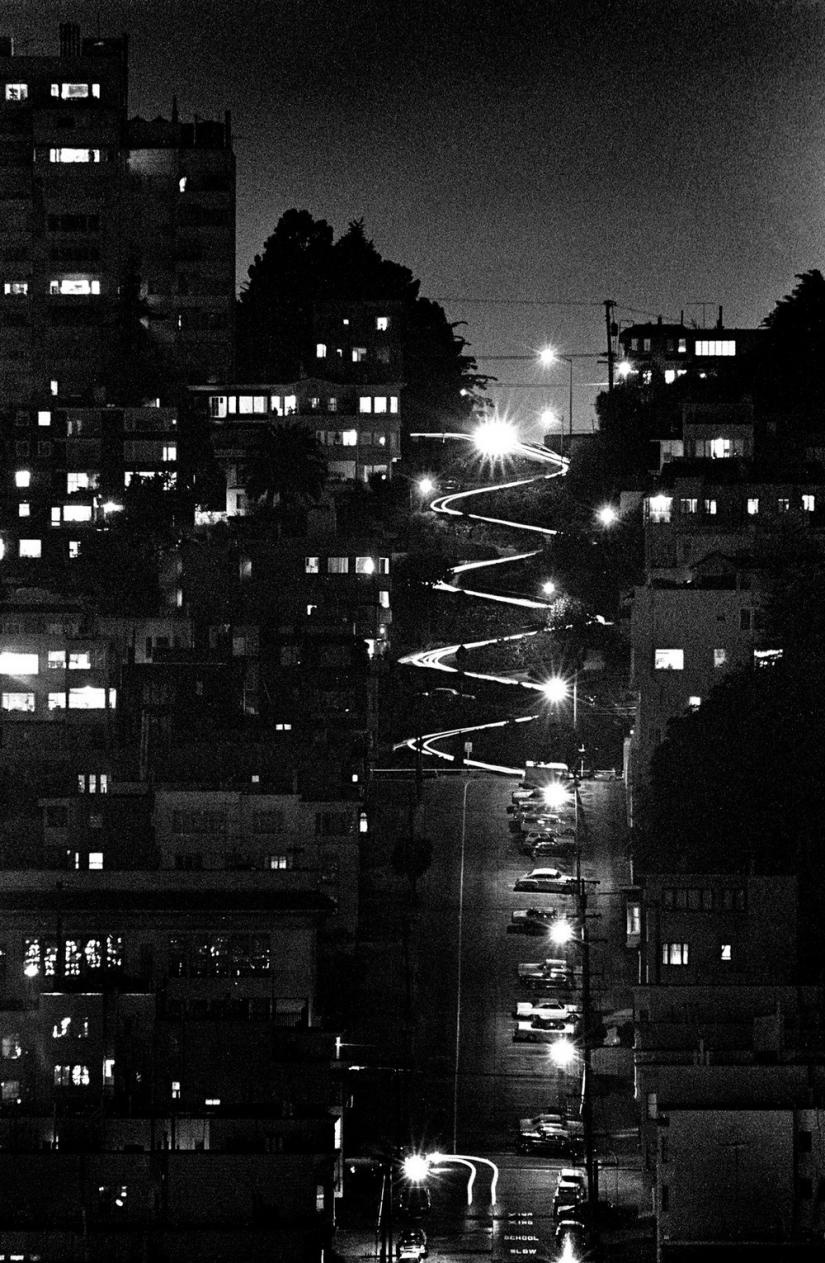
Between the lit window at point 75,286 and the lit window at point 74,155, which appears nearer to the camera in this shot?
the lit window at point 74,155

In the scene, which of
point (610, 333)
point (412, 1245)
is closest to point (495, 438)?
point (610, 333)

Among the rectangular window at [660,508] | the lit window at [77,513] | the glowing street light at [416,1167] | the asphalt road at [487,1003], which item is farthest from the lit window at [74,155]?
the glowing street light at [416,1167]

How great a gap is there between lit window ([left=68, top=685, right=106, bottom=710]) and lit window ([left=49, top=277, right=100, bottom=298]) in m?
10.9

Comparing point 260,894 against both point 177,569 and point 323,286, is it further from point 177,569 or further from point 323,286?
point 323,286

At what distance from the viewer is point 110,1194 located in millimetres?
25344

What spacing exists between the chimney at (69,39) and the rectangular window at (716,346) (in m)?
9.13

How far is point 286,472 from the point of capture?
44000 mm

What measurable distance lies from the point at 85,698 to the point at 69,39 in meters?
13.4

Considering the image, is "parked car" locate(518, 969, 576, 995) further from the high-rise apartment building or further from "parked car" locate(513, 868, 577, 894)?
the high-rise apartment building

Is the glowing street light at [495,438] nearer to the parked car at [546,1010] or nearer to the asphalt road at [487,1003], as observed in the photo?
the asphalt road at [487,1003]

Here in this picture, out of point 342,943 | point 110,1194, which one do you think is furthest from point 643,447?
point 110,1194

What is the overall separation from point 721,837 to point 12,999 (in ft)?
22.4

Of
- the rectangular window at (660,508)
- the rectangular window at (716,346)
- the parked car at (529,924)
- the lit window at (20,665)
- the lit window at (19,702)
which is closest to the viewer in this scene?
the parked car at (529,924)

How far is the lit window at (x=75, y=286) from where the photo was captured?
157ft
